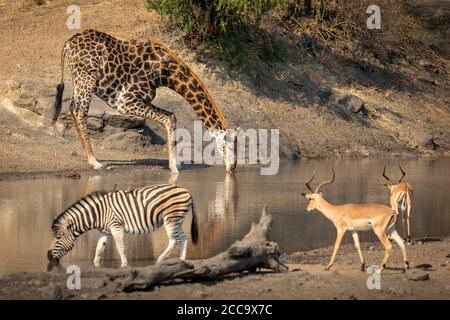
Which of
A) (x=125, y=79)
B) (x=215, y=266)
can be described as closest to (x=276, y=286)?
(x=215, y=266)

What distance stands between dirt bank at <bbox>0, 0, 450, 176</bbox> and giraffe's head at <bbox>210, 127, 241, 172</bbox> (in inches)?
53.9

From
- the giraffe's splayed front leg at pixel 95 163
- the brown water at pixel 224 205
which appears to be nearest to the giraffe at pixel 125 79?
the giraffe's splayed front leg at pixel 95 163

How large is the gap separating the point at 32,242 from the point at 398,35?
73.6 ft

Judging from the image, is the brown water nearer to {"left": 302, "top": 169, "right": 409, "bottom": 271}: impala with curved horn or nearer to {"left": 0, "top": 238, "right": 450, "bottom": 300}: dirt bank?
{"left": 0, "top": 238, "right": 450, "bottom": 300}: dirt bank

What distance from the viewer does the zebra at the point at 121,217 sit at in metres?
12.1

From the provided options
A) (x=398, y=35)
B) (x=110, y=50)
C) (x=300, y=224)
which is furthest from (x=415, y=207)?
(x=398, y=35)

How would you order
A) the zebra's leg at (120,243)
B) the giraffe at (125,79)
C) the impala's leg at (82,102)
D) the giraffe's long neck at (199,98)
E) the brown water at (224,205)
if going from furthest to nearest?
the giraffe's long neck at (199,98), the giraffe at (125,79), the impala's leg at (82,102), the brown water at (224,205), the zebra's leg at (120,243)

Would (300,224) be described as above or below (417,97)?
below

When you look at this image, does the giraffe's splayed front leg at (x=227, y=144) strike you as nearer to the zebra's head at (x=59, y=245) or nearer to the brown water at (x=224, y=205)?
the brown water at (x=224, y=205)

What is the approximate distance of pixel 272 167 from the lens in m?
22.6

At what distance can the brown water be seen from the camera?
13320mm

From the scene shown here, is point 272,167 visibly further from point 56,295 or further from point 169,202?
point 56,295

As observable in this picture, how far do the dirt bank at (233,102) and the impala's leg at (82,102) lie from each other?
465mm
